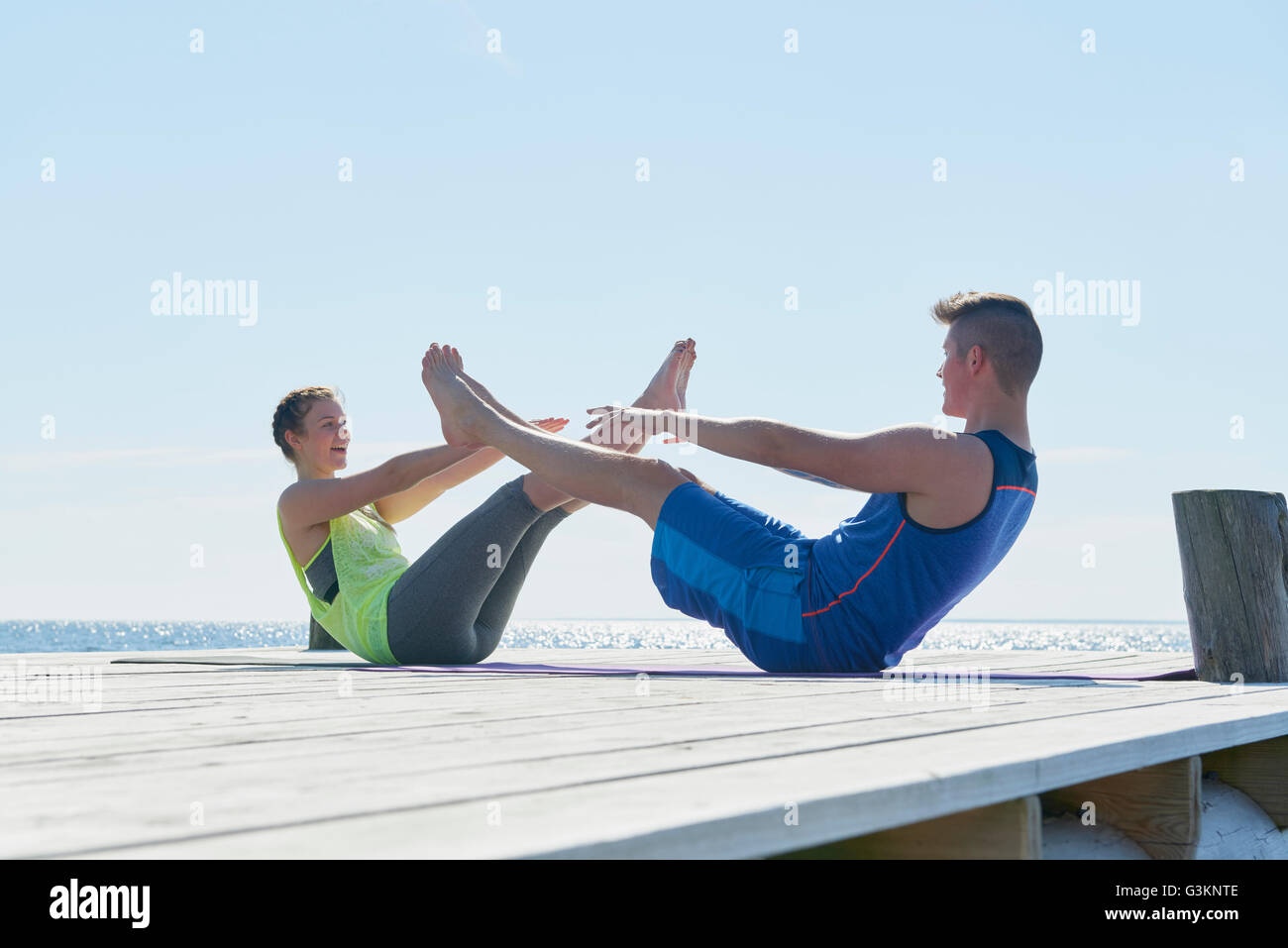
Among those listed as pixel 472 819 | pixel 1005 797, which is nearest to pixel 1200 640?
pixel 1005 797

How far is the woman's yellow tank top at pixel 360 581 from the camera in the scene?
456 cm

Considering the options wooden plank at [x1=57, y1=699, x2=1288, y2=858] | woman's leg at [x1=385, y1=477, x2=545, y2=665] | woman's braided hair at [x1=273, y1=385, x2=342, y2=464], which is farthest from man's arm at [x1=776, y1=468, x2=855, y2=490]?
woman's braided hair at [x1=273, y1=385, x2=342, y2=464]

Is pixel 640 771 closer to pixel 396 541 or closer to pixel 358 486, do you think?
pixel 358 486

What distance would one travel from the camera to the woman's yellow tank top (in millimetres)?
4562

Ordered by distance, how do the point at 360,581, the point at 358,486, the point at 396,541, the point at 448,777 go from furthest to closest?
the point at 396,541 → the point at 360,581 → the point at 358,486 → the point at 448,777

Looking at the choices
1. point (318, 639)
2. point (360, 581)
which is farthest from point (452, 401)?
point (318, 639)

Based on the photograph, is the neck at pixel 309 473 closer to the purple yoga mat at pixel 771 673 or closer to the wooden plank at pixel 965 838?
the purple yoga mat at pixel 771 673

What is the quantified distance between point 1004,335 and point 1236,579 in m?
1.16

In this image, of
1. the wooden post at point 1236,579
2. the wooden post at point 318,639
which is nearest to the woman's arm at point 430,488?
the wooden post at point 318,639

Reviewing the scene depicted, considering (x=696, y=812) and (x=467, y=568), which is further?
(x=467, y=568)

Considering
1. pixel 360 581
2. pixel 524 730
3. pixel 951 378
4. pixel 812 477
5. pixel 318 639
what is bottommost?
pixel 318 639

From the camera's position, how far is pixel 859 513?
373 centimetres

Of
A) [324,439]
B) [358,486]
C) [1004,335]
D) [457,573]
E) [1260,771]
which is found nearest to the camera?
[1260,771]

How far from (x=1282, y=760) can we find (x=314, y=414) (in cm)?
369
